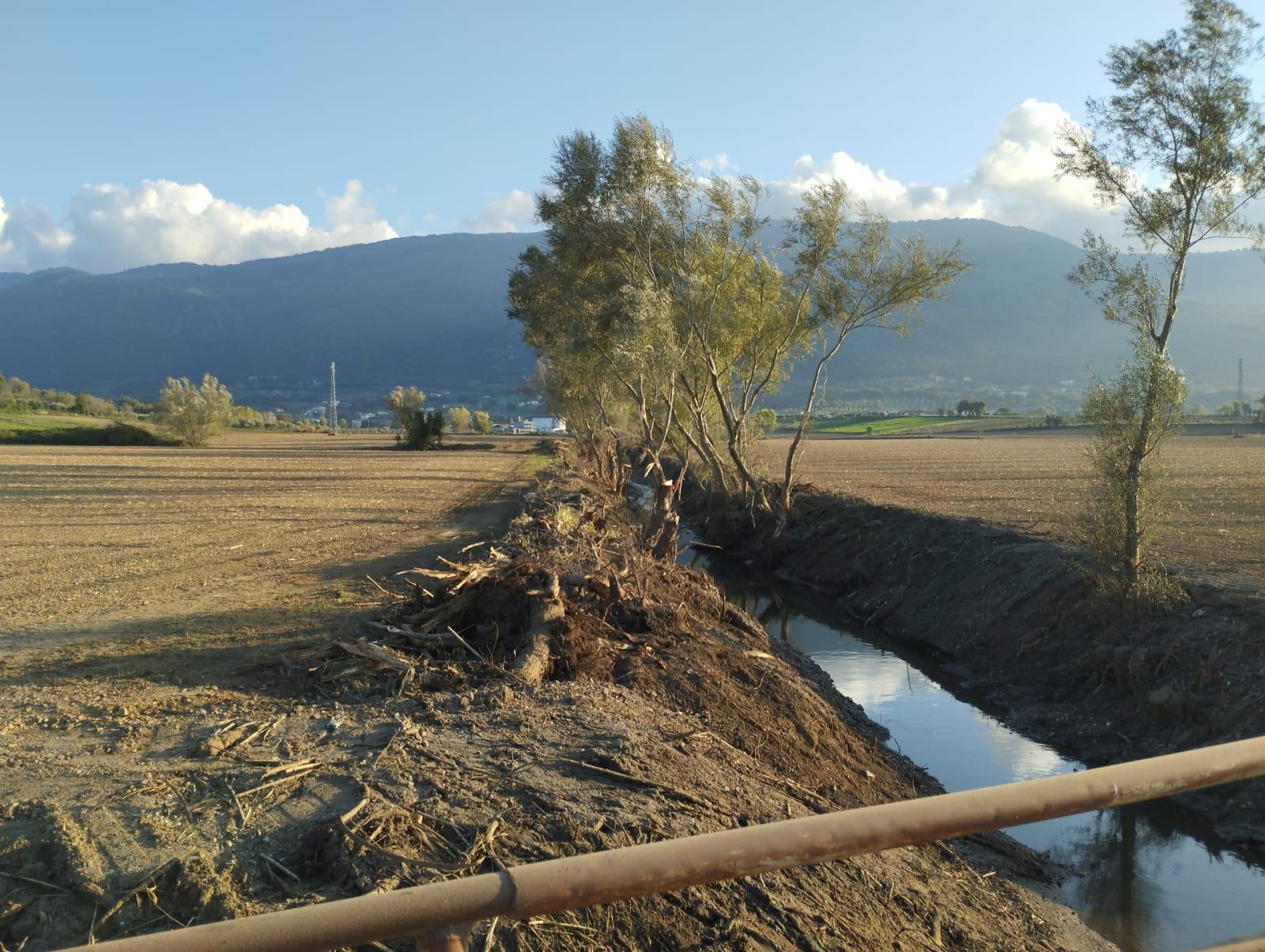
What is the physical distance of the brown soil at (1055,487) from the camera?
18.2m

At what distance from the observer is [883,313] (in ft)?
90.5

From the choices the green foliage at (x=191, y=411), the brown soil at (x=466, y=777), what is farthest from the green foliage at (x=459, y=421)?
the brown soil at (x=466, y=777)

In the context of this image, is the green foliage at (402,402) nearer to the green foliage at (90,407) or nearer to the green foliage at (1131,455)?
the green foliage at (90,407)

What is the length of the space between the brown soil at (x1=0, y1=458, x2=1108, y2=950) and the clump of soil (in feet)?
12.0

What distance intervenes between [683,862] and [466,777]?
4519 mm

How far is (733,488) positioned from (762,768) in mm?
25865

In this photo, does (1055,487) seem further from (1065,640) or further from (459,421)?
(459,421)

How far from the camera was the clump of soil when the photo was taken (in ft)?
39.7

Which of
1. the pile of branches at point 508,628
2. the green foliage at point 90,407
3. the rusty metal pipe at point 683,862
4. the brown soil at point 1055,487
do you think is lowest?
the brown soil at point 1055,487

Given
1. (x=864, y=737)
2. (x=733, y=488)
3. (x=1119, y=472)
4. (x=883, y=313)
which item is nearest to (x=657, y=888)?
(x=864, y=737)

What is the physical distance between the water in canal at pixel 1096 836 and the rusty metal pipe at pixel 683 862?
10.9 ft

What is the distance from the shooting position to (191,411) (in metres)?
80.5

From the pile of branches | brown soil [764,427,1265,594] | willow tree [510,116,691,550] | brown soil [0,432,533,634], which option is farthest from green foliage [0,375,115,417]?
the pile of branches

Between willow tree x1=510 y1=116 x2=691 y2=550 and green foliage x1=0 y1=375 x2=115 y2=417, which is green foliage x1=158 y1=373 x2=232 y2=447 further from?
willow tree x1=510 y1=116 x2=691 y2=550
